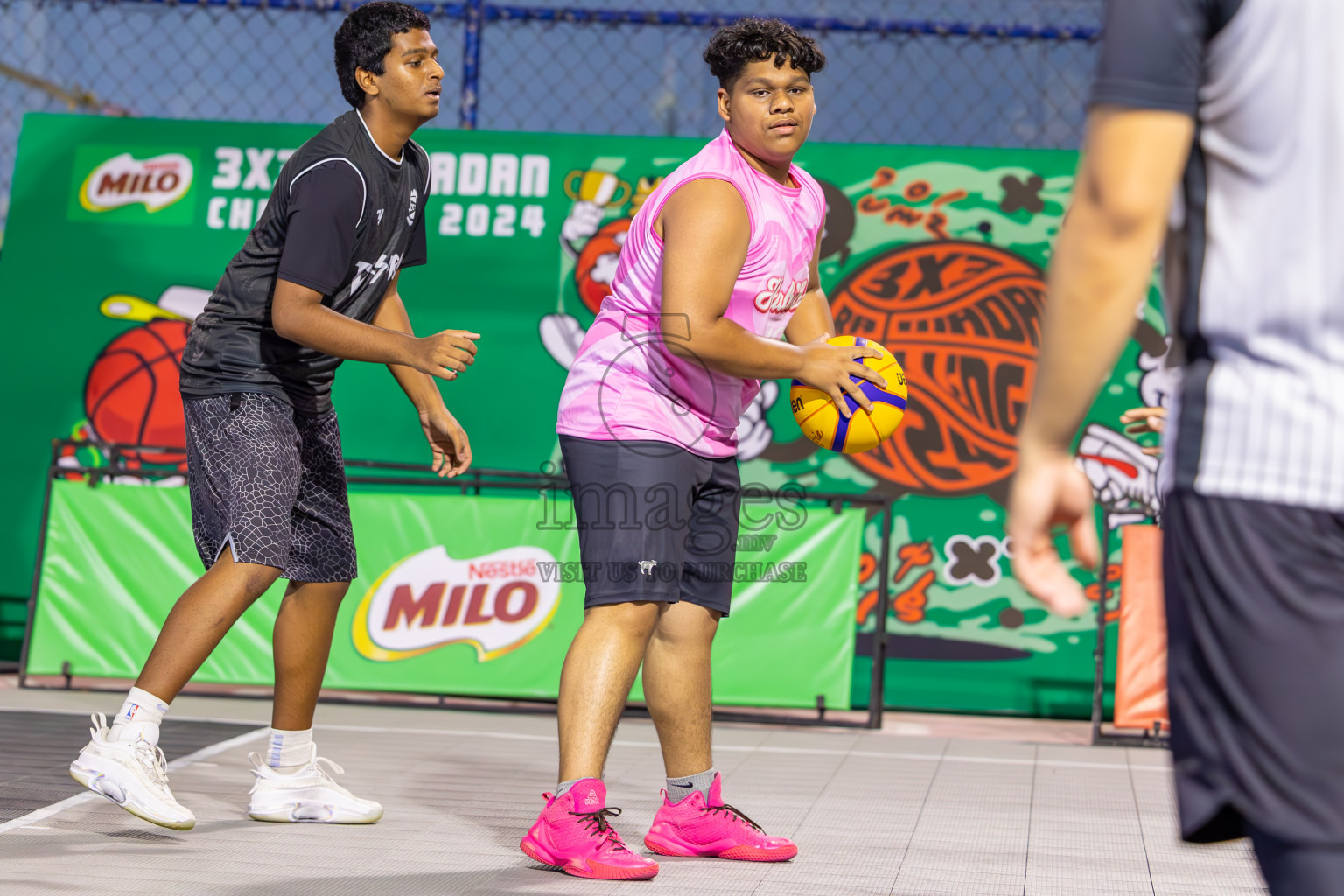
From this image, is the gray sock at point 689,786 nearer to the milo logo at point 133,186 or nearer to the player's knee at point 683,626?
the player's knee at point 683,626

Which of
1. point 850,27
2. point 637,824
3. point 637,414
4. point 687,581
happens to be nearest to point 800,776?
point 637,824

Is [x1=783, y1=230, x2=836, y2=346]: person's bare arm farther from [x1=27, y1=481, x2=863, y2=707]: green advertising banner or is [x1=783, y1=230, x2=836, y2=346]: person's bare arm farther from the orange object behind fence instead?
the orange object behind fence

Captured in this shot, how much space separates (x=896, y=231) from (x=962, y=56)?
0.92 metres

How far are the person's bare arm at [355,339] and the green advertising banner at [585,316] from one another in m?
3.20

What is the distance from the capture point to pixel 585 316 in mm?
6582

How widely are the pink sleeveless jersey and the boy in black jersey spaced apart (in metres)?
0.34

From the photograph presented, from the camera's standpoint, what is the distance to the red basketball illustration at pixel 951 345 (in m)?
6.33

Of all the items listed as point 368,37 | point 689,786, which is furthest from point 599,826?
point 368,37

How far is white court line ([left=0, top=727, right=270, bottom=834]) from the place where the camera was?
3.20 metres

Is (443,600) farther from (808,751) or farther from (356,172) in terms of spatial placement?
(356,172)

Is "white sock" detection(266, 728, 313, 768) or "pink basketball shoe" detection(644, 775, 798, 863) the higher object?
"white sock" detection(266, 728, 313, 768)

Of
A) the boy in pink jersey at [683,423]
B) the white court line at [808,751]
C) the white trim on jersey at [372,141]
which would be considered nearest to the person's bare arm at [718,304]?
the boy in pink jersey at [683,423]

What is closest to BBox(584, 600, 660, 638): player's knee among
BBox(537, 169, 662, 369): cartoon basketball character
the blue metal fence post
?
BBox(537, 169, 662, 369): cartoon basketball character

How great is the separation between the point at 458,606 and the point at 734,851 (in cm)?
275
